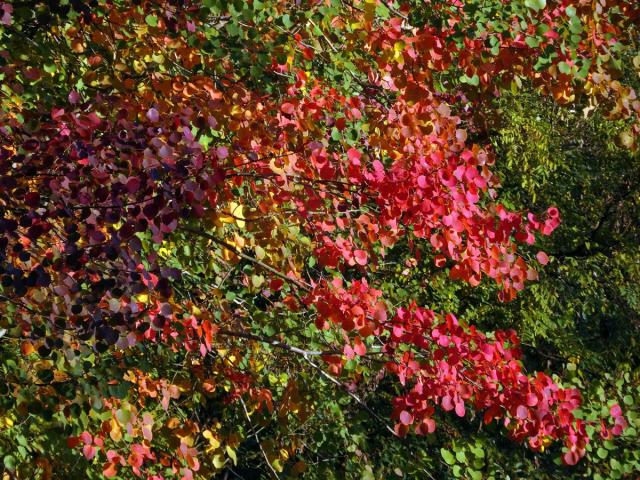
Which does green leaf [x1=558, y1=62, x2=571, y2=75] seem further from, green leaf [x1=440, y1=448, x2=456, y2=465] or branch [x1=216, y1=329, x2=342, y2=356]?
green leaf [x1=440, y1=448, x2=456, y2=465]

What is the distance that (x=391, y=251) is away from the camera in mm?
10266

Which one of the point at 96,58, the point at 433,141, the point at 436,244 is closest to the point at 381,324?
the point at 436,244

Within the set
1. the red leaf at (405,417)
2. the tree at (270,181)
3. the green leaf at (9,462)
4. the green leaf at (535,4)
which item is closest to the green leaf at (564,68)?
the tree at (270,181)

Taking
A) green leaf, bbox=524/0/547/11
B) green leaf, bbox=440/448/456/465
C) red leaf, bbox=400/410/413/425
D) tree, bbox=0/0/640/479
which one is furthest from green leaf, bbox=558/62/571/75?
green leaf, bbox=440/448/456/465

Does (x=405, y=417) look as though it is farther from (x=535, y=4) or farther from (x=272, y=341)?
(x=535, y=4)

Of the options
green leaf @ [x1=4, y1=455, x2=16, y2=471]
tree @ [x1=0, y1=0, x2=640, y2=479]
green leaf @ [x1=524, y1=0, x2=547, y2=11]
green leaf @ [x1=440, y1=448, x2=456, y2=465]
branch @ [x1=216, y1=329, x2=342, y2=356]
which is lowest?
green leaf @ [x1=440, y1=448, x2=456, y2=465]

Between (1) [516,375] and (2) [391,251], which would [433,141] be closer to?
(1) [516,375]

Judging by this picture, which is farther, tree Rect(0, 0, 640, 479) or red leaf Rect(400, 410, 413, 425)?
red leaf Rect(400, 410, 413, 425)

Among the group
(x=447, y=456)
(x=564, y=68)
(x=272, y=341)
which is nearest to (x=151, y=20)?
(x=272, y=341)

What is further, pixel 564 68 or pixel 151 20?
pixel 564 68

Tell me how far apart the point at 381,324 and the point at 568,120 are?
25.8 feet

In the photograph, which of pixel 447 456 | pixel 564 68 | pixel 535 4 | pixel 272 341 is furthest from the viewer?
pixel 447 456

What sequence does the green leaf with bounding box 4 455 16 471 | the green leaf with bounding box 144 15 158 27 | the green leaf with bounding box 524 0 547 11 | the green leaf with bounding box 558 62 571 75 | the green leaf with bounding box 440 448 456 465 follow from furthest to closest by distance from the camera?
the green leaf with bounding box 440 448 456 465, the green leaf with bounding box 558 62 571 75, the green leaf with bounding box 524 0 547 11, the green leaf with bounding box 144 15 158 27, the green leaf with bounding box 4 455 16 471

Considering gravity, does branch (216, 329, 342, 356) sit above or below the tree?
below
